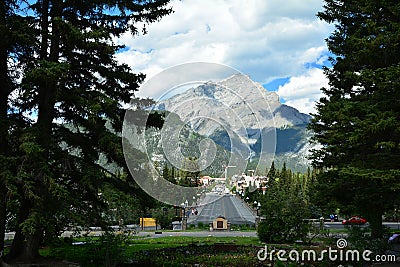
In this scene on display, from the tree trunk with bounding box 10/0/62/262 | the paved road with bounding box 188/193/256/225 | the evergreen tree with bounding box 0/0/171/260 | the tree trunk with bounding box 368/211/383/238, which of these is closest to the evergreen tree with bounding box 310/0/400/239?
the tree trunk with bounding box 368/211/383/238

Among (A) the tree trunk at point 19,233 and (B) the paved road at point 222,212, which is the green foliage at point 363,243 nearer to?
(B) the paved road at point 222,212

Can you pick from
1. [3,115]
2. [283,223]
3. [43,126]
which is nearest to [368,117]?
[283,223]

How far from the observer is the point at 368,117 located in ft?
45.5

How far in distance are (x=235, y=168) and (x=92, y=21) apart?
7012 millimetres

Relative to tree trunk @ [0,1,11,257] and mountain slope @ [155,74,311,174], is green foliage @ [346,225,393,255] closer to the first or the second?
mountain slope @ [155,74,311,174]

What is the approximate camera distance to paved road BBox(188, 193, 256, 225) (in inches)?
457

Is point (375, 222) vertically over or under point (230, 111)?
under

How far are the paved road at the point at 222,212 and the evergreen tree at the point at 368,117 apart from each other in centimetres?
488

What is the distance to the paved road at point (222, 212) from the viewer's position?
38.1 feet

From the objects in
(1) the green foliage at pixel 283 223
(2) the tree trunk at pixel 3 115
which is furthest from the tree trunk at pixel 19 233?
(1) the green foliage at pixel 283 223

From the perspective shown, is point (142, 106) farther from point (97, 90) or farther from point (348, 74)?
point (348, 74)

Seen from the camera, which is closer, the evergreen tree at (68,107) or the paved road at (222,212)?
the evergreen tree at (68,107)

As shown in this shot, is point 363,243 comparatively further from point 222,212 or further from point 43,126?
point 222,212

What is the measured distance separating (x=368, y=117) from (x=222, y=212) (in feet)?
119
